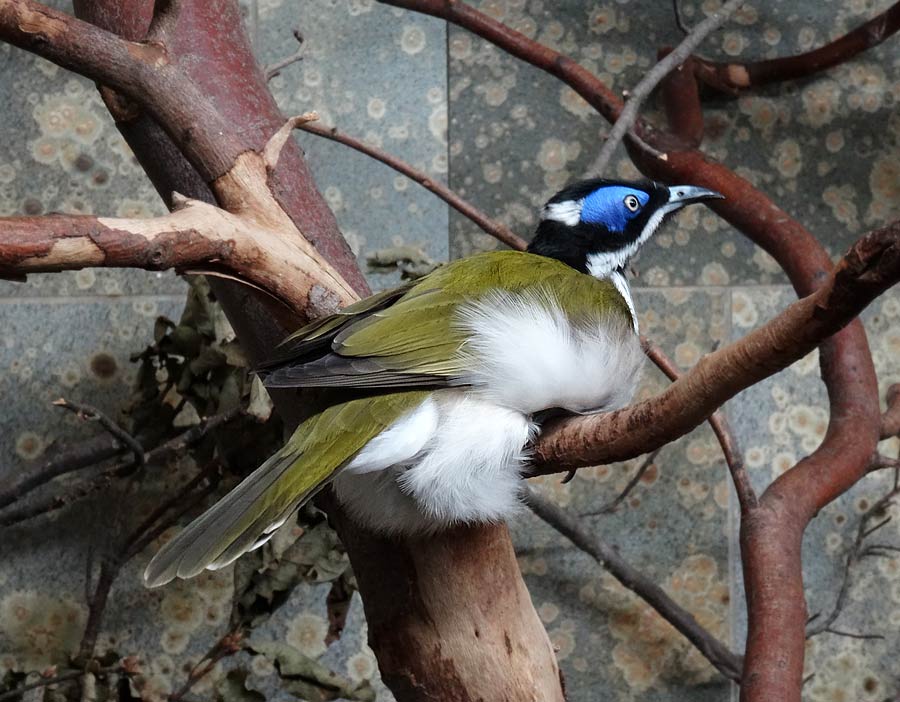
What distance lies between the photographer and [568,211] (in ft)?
4.80

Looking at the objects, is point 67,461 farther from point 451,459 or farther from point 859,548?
point 859,548

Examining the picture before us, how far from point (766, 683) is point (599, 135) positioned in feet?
3.74

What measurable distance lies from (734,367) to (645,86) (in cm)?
96

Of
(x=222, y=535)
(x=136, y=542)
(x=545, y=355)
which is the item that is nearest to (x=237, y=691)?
(x=136, y=542)

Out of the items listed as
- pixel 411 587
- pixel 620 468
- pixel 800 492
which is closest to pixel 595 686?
pixel 620 468

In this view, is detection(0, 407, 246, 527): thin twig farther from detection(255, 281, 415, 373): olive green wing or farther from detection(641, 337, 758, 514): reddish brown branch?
detection(641, 337, 758, 514): reddish brown branch

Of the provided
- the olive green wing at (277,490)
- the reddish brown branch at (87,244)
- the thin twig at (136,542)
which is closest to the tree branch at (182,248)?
the reddish brown branch at (87,244)

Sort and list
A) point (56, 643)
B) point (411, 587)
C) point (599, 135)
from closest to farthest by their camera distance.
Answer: point (411, 587), point (56, 643), point (599, 135)

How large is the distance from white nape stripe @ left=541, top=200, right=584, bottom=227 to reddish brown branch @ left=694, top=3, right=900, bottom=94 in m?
0.71

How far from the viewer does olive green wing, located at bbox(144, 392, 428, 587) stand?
3.23ft

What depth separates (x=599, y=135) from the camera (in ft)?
6.99

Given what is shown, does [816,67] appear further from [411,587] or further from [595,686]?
[411,587]

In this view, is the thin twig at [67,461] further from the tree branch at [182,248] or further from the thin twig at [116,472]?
the tree branch at [182,248]

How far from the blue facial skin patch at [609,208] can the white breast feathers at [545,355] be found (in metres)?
0.27
